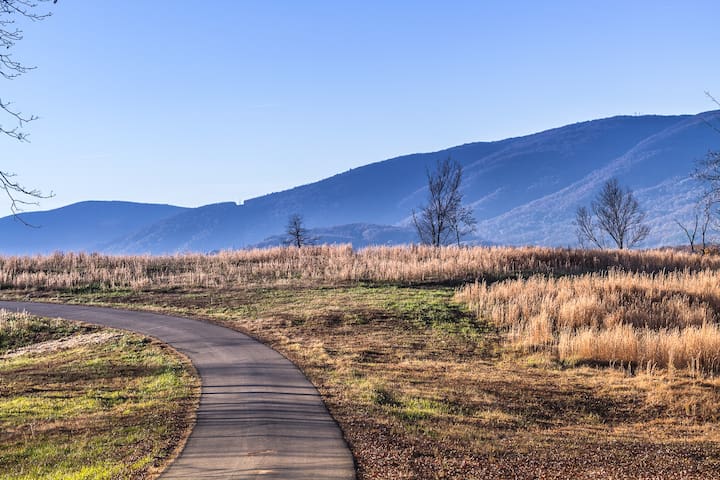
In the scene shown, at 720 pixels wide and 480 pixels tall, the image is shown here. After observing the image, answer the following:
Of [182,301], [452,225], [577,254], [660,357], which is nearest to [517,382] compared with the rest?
[660,357]

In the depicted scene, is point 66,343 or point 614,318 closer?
point 614,318

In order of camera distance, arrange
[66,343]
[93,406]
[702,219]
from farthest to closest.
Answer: [702,219]
[66,343]
[93,406]

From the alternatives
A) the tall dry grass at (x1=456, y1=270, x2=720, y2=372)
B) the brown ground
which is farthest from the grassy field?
the tall dry grass at (x1=456, y1=270, x2=720, y2=372)

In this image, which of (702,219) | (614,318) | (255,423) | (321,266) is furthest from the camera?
(702,219)

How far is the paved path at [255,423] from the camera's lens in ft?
29.1

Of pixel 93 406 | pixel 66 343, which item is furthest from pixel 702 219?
pixel 93 406

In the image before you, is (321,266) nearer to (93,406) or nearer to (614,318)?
(614,318)

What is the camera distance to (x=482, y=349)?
63.9ft

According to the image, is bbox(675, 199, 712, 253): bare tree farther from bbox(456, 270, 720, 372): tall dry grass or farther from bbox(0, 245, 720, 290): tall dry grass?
bbox(456, 270, 720, 372): tall dry grass

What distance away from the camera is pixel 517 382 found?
1533cm

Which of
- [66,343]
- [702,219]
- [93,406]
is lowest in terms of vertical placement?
[93,406]

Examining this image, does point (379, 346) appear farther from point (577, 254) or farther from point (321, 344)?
point (577, 254)

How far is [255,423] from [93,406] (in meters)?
4.44

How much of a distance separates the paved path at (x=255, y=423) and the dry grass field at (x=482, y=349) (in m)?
0.50
